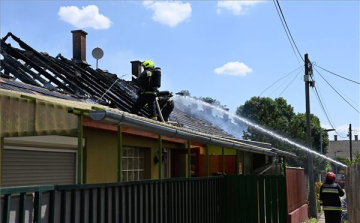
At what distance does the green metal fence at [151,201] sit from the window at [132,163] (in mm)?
2204

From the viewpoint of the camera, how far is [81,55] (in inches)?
589

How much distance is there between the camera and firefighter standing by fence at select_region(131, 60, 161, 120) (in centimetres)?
955

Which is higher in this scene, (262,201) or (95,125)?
(95,125)

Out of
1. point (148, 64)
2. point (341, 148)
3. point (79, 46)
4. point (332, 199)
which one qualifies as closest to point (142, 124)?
point (148, 64)

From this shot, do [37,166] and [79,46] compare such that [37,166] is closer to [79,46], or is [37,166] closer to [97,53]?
[79,46]

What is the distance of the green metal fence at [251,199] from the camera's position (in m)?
9.12

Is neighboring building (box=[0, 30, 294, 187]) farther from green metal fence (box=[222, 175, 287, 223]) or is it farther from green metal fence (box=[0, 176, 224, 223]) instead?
green metal fence (box=[222, 175, 287, 223])

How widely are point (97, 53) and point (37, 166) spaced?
9.12m

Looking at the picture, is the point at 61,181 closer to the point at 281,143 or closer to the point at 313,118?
the point at 281,143

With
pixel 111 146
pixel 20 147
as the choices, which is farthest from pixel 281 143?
pixel 20 147

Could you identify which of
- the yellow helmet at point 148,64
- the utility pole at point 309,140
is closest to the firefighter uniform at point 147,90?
the yellow helmet at point 148,64

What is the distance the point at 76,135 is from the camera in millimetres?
6473

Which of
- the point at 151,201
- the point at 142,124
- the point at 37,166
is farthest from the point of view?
the point at 37,166

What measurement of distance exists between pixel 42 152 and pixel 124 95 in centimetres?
612
